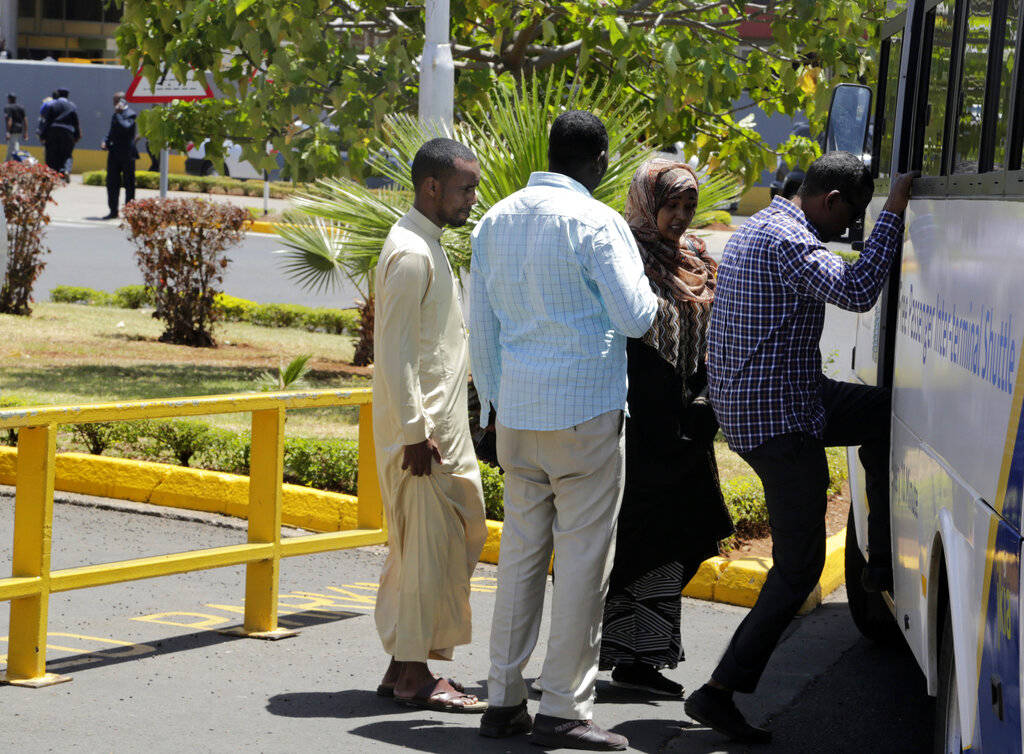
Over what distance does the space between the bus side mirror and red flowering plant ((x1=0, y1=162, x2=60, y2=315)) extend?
30.4ft

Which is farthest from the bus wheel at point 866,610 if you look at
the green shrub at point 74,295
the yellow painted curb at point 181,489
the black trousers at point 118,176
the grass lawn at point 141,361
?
the black trousers at point 118,176

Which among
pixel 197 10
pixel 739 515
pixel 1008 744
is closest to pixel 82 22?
pixel 197 10

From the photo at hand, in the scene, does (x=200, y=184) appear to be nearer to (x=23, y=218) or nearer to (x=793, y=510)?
(x=23, y=218)

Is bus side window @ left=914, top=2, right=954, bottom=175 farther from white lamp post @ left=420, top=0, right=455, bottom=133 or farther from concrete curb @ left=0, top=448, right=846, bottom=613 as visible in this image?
white lamp post @ left=420, top=0, right=455, bottom=133

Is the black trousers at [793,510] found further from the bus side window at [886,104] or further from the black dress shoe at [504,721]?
the bus side window at [886,104]

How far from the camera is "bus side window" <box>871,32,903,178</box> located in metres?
5.62

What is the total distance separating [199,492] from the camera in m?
7.92

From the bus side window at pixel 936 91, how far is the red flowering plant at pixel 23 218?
10.2 metres

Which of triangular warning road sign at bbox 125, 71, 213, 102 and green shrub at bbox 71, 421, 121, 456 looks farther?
triangular warning road sign at bbox 125, 71, 213, 102

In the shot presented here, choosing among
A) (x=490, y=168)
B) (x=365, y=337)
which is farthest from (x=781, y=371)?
(x=365, y=337)

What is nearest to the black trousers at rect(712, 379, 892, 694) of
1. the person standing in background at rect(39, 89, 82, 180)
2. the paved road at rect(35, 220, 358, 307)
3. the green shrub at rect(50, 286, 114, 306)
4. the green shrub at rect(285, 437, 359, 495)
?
the green shrub at rect(285, 437, 359, 495)

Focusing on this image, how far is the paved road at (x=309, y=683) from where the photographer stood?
456 cm

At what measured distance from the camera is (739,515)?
717cm

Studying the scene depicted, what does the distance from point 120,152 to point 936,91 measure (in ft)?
70.9
